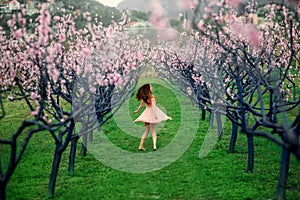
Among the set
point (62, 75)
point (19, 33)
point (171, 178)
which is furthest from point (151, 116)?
point (19, 33)

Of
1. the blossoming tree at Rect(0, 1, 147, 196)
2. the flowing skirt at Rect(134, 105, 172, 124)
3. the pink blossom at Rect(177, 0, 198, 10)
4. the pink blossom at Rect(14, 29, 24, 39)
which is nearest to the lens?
the pink blossom at Rect(14, 29, 24, 39)

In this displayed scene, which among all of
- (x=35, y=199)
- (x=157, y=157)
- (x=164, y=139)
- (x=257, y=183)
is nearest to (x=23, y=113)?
(x=164, y=139)

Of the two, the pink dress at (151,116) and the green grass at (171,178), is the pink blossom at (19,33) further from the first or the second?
the pink dress at (151,116)

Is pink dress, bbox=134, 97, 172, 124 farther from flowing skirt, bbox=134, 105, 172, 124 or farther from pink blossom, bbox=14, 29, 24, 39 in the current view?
pink blossom, bbox=14, 29, 24, 39

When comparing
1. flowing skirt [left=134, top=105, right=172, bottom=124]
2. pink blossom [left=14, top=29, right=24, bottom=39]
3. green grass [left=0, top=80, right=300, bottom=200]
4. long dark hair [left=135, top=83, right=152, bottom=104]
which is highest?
pink blossom [left=14, top=29, right=24, bottom=39]

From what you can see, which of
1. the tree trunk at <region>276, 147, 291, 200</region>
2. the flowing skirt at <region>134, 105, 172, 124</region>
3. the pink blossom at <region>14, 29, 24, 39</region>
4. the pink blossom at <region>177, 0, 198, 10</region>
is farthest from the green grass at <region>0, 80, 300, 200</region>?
the pink blossom at <region>177, 0, 198, 10</region>

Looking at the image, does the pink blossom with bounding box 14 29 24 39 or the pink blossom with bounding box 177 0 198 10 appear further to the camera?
the pink blossom with bounding box 177 0 198 10

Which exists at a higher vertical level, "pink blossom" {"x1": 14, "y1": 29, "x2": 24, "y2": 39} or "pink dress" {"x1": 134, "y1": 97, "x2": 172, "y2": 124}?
"pink blossom" {"x1": 14, "y1": 29, "x2": 24, "y2": 39}

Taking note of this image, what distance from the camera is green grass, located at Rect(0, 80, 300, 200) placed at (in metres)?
9.72

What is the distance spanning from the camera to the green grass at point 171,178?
31.9 feet

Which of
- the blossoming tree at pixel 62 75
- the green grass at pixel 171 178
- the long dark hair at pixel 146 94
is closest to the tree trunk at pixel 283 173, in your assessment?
the green grass at pixel 171 178

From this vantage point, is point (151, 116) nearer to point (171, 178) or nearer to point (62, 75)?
point (171, 178)

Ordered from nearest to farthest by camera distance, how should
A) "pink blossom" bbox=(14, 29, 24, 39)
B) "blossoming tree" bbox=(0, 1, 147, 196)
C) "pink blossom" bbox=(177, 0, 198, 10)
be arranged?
"pink blossom" bbox=(14, 29, 24, 39) → "blossoming tree" bbox=(0, 1, 147, 196) → "pink blossom" bbox=(177, 0, 198, 10)

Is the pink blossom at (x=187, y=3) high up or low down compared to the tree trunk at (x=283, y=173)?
up
